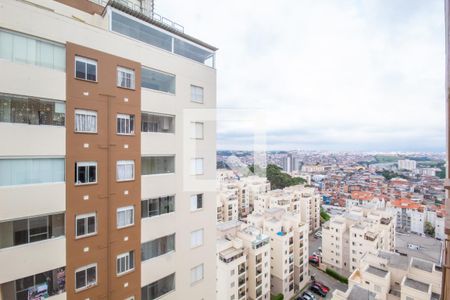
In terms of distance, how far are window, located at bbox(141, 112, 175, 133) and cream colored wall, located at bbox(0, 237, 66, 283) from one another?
3.39m

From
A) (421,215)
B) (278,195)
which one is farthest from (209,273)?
(421,215)

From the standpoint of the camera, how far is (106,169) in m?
5.66

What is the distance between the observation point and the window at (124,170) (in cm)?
588

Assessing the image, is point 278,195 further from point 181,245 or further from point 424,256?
point 181,245

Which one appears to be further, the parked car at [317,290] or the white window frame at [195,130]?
the parked car at [317,290]

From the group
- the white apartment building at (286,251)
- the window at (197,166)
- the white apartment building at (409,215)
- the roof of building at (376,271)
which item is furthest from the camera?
the white apartment building at (409,215)

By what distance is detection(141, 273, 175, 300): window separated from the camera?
21.3 feet

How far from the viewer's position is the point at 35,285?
4.72m

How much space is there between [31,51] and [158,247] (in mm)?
5859

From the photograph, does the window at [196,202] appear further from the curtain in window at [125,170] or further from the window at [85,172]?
the window at [85,172]

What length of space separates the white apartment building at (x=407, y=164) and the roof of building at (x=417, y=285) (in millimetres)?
81457

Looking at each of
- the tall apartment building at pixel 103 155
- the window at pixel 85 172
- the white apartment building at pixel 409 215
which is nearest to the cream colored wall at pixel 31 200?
the tall apartment building at pixel 103 155

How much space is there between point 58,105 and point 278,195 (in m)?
32.9

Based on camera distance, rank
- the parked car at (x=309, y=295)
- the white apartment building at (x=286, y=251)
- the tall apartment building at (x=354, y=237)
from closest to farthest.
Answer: the white apartment building at (x=286, y=251) < the parked car at (x=309, y=295) < the tall apartment building at (x=354, y=237)
